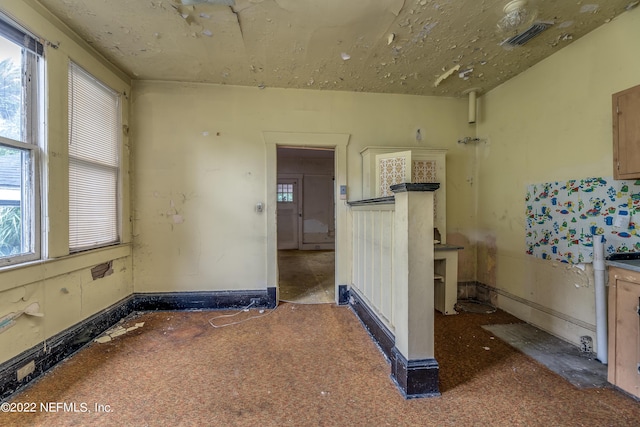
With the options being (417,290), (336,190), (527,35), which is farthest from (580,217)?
(336,190)

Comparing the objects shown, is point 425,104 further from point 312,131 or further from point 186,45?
point 186,45

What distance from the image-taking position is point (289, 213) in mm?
7645

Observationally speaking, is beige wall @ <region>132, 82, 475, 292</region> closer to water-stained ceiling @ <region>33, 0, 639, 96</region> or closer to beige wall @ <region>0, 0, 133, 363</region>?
water-stained ceiling @ <region>33, 0, 639, 96</region>

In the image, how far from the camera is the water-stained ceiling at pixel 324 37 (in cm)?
188

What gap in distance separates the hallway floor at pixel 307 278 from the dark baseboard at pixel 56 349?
5.76ft

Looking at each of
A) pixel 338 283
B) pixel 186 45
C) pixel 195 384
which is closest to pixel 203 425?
pixel 195 384

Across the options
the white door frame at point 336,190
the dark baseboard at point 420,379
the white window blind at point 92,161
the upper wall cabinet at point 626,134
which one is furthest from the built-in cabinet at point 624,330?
the white window blind at point 92,161

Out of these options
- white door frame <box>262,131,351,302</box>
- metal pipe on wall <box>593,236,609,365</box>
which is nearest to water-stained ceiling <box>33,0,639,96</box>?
white door frame <box>262,131,351,302</box>

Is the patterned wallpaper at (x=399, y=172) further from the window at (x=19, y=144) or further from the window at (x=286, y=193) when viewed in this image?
the window at (x=286, y=193)

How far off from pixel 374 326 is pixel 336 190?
1.58 meters

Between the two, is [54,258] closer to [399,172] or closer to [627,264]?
[399,172]

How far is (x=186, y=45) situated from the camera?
7.59 ft

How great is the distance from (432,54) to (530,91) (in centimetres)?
113

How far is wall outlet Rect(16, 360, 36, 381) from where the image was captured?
1714mm
